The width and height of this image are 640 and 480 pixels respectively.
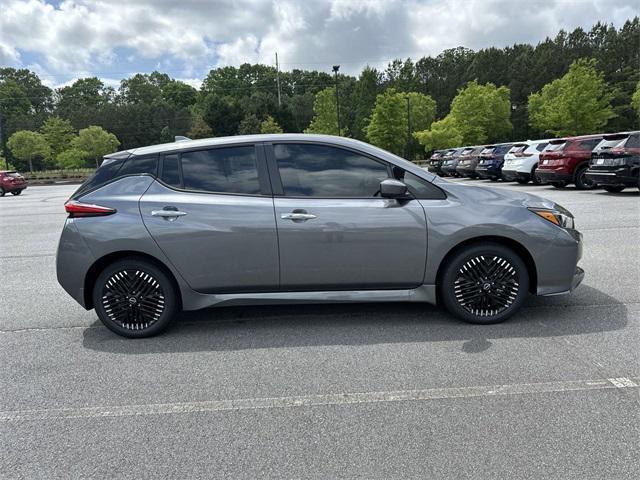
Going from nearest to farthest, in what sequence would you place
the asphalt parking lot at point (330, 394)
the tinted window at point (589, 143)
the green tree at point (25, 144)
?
1. the asphalt parking lot at point (330, 394)
2. the tinted window at point (589, 143)
3. the green tree at point (25, 144)

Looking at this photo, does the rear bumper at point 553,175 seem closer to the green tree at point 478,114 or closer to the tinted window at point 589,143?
the tinted window at point 589,143

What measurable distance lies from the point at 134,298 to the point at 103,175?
111 centimetres

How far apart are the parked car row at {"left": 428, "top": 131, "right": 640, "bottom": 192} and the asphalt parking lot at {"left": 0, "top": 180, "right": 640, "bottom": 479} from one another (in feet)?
29.8

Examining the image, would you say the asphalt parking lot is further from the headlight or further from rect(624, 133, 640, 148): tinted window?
rect(624, 133, 640, 148): tinted window

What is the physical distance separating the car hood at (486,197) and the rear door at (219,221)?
1570mm

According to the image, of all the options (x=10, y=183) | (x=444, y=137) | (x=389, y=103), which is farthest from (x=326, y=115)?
(x=10, y=183)

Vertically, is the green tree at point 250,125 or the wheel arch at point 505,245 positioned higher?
the green tree at point 250,125

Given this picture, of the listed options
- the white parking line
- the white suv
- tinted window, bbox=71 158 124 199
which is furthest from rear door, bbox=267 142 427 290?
the white suv

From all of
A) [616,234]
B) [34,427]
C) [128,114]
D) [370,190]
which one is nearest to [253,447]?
[34,427]

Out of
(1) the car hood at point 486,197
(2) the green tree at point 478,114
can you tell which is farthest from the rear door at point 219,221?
(2) the green tree at point 478,114

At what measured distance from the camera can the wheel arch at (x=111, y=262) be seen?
13.5ft

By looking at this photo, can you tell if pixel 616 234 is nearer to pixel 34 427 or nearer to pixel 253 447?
pixel 253 447

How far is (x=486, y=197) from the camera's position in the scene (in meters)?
4.23

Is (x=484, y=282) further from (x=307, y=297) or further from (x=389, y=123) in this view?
(x=389, y=123)
